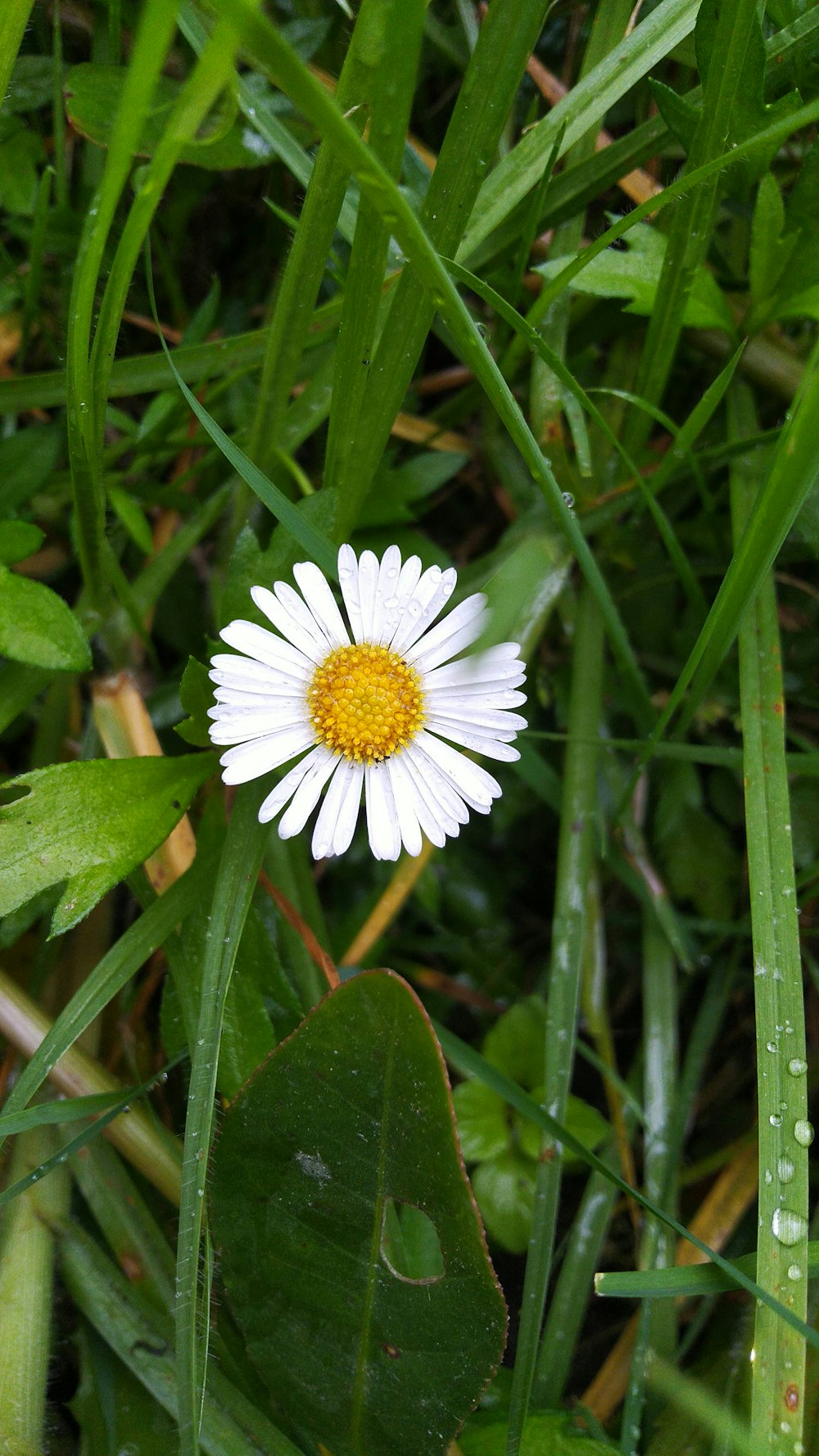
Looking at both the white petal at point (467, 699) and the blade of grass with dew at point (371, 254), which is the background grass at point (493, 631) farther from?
the white petal at point (467, 699)

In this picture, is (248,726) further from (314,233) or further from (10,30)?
(10,30)

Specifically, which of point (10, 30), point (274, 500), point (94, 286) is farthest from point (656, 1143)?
point (10, 30)

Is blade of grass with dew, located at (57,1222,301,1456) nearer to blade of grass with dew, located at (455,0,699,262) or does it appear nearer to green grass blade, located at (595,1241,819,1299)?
green grass blade, located at (595,1241,819,1299)

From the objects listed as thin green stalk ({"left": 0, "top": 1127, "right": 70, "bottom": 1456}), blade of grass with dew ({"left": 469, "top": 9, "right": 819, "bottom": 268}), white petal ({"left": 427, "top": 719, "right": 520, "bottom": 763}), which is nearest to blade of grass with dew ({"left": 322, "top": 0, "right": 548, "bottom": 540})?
blade of grass with dew ({"left": 469, "top": 9, "right": 819, "bottom": 268})

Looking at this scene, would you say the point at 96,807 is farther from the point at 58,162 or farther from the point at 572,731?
the point at 58,162

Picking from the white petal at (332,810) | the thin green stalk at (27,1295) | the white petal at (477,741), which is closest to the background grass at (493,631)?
the thin green stalk at (27,1295)

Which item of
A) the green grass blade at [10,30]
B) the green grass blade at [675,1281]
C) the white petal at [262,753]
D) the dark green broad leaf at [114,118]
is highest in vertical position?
the dark green broad leaf at [114,118]
